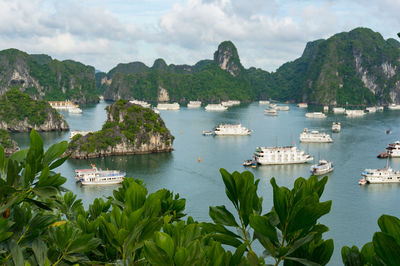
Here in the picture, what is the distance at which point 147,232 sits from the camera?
2771 millimetres

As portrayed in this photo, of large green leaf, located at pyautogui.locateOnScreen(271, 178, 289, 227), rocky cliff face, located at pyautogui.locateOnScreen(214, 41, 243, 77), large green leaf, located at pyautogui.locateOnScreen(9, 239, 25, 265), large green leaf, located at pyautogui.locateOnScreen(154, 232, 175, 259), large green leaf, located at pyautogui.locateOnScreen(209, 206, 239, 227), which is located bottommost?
large green leaf, located at pyautogui.locateOnScreen(9, 239, 25, 265)

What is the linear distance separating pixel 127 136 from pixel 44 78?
10942 cm

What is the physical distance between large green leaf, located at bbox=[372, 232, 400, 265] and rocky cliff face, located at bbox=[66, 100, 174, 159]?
50.6m

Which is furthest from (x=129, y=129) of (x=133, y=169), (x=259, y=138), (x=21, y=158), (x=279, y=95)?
(x=279, y=95)

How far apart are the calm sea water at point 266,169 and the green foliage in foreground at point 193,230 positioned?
21.2 meters

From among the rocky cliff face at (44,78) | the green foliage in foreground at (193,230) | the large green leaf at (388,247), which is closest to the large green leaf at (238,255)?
the green foliage in foreground at (193,230)

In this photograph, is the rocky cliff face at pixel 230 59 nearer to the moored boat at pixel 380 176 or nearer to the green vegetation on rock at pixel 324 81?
the green vegetation on rock at pixel 324 81

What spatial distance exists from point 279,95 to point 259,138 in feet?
411

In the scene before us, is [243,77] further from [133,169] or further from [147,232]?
[147,232]

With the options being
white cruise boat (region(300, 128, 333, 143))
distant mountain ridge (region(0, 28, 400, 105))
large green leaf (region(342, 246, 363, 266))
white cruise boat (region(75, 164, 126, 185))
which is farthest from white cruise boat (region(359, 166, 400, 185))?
distant mountain ridge (region(0, 28, 400, 105))

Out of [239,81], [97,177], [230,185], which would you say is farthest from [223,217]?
[239,81]

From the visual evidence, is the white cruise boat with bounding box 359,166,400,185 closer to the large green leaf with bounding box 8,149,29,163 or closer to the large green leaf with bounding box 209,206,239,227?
the large green leaf with bounding box 209,206,239,227

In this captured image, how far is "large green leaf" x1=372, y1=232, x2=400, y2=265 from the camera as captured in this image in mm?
1818

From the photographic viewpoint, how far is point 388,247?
1.84 meters
